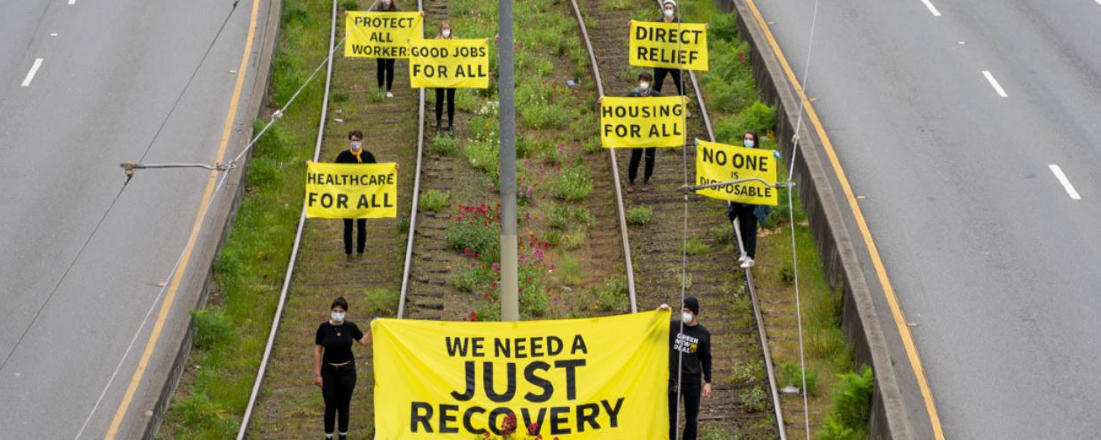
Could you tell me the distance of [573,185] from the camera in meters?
22.3

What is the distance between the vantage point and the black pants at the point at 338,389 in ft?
50.2

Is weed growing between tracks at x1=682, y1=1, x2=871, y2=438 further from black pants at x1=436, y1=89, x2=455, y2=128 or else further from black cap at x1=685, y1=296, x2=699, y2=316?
black pants at x1=436, y1=89, x2=455, y2=128

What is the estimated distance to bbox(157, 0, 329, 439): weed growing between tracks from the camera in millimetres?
16938

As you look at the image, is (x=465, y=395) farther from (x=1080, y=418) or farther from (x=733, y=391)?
(x=1080, y=418)

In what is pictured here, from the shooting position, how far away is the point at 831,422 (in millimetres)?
15727

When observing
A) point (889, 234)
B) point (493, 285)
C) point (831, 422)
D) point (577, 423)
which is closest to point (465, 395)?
point (577, 423)

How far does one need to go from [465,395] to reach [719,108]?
1223cm

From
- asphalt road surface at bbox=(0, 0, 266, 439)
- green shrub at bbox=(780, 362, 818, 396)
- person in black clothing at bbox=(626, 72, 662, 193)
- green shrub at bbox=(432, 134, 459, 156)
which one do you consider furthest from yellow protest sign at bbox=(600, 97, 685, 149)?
asphalt road surface at bbox=(0, 0, 266, 439)

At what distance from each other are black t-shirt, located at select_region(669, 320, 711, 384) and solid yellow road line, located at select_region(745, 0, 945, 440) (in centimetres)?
295

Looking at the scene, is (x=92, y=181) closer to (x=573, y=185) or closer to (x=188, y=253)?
(x=188, y=253)

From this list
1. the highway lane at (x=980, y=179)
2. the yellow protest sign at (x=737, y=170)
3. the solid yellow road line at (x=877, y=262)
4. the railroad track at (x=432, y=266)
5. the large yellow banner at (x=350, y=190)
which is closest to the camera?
the solid yellow road line at (x=877, y=262)

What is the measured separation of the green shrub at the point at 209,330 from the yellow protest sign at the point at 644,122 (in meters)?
5.75

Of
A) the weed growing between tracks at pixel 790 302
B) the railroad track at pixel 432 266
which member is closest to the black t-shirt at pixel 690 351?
the railroad track at pixel 432 266

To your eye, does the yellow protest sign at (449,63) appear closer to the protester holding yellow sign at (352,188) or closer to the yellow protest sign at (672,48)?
the yellow protest sign at (672,48)
